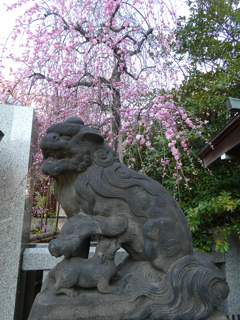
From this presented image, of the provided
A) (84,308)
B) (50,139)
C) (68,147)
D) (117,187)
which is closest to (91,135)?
(68,147)

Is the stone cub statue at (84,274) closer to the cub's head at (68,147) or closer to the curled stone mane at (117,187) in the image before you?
the curled stone mane at (117,187)

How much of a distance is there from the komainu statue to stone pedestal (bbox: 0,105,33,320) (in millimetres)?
1307

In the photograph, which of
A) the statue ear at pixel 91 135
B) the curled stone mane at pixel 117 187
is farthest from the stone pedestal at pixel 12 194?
the curled stone mane at pixel 117 187

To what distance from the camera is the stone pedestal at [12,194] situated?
297cm

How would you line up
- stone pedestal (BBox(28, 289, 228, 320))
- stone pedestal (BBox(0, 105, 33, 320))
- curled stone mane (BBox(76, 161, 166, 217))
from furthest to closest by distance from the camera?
1. stone pedestal (BBox(0, 105, 33, 320))
2. curled stone mane (BBox(76, 161, 166, 217))
3. stone pedestal (BBox(28, 289, 228, 320))

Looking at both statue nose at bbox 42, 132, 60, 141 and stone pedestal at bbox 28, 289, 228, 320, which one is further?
statue nose at bbox 42, 132, 60, 141

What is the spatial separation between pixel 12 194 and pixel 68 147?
1611 millimetres

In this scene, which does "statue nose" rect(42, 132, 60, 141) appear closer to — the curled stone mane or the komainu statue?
the komainu statue

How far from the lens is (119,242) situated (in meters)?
1.90

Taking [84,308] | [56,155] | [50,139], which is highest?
[50,139]

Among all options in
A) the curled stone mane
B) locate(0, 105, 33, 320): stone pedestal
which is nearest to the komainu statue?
the curled stone mane

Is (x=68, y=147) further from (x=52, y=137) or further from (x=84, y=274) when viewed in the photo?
(x=84, y=274)

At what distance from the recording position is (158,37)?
4207mm

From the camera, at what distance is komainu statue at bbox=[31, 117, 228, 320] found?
1.73m
